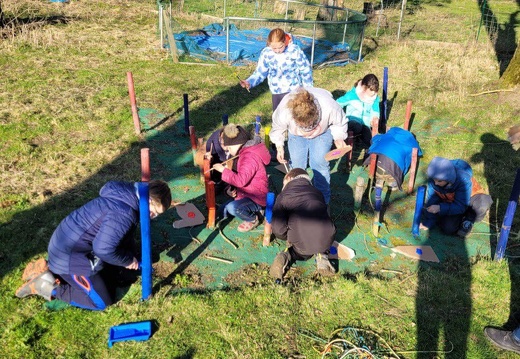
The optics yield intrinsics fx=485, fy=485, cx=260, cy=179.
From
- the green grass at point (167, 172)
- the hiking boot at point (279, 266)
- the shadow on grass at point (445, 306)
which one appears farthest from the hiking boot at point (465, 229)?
the hiking boot at point (279, 266)

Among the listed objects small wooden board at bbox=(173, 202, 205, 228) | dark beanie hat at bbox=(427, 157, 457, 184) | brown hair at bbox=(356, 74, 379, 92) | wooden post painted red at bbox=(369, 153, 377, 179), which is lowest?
small wooden board at bbox=(173, 202, 205, 228)

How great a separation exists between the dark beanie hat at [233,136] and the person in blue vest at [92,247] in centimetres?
133

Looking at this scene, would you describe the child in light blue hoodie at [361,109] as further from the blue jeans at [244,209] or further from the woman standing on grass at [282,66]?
the blue jeans at [244,209]

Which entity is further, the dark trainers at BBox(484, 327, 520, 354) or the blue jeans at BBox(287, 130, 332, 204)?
the blue jeans at BBox(287, 130, 332, 204)

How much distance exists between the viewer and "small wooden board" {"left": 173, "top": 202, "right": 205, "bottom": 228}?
5.50 metres

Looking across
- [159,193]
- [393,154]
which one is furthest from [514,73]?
[159,193]

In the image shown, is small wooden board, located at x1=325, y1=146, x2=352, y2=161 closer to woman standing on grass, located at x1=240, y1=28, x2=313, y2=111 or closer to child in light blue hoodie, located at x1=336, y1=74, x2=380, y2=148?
woman standing on grass, located at x1=240, y1=28, x2=313, y2=111

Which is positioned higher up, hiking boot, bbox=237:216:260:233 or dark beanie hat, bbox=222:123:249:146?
dark beanie hat, bbox=222:123:249:146

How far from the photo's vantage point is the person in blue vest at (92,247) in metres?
3.85

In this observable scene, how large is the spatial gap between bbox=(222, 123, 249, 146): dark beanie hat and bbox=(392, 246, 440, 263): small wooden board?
6.79ft

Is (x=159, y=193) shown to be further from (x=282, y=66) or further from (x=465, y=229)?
(x=465, y=229)

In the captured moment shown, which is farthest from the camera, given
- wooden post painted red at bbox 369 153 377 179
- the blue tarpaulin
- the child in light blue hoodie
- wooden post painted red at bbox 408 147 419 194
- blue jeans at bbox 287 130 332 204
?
the blue tarpaulin

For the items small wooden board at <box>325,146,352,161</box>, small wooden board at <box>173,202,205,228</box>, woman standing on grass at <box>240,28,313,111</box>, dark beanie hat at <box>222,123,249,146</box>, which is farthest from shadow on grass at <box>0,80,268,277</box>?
small wooden board at <box>325,146,352,161</box>

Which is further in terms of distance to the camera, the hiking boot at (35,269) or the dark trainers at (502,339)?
the hiking boot at (35,269)
